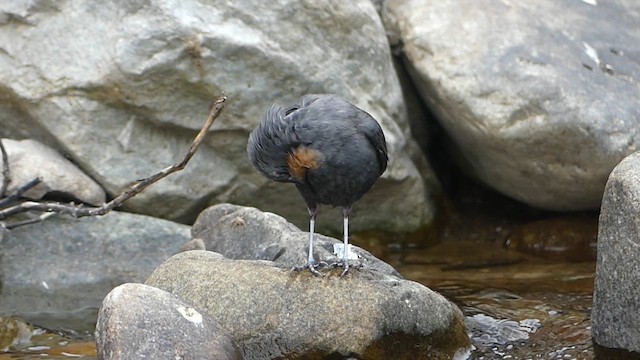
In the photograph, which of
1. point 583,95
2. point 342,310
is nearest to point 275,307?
point 342,310

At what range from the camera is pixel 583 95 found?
7.61 m

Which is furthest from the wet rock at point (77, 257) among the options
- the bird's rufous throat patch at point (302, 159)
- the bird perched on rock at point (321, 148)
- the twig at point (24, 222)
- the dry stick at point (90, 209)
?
the bird's rufous throat patch at point (302, 159)

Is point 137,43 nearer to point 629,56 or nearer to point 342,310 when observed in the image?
point 342,310

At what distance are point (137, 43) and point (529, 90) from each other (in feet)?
9.18

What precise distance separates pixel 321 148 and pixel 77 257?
2.54 meters

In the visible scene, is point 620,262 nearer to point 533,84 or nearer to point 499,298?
point 499,298

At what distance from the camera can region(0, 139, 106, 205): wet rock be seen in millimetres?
7039

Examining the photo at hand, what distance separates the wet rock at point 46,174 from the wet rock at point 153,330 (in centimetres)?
239

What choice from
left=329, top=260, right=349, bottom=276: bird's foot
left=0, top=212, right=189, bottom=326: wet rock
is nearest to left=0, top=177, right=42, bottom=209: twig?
left=0, top=212, right=189, bottom=326: wet rock

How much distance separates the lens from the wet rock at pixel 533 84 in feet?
24.9

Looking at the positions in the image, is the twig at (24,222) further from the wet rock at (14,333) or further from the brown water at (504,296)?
the brown water at (504,296)

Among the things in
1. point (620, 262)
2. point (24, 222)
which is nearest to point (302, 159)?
point (620, 262)

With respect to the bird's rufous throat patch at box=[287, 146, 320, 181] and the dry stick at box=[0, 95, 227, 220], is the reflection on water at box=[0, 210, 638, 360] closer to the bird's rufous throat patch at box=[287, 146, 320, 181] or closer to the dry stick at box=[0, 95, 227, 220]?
the dry stick at box=[0, 95, 227, 220]

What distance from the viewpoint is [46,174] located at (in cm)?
711
